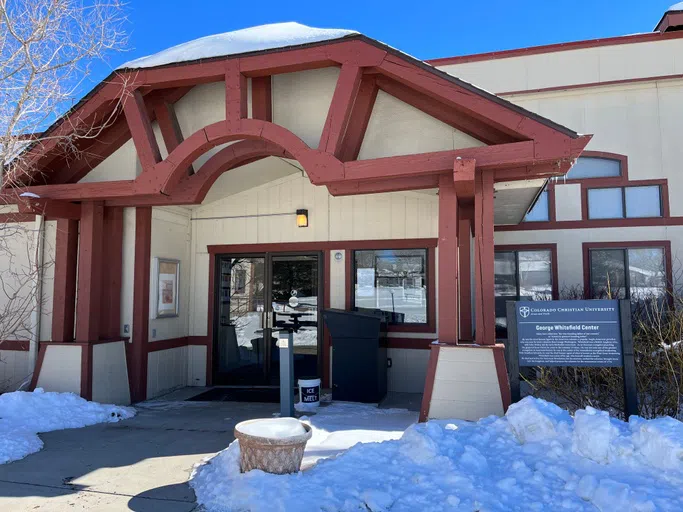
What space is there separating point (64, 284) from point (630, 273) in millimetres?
8905

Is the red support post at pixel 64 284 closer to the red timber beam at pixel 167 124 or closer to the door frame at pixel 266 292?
the red timber beam at pixel 167 124

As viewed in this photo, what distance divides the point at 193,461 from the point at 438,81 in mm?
4488

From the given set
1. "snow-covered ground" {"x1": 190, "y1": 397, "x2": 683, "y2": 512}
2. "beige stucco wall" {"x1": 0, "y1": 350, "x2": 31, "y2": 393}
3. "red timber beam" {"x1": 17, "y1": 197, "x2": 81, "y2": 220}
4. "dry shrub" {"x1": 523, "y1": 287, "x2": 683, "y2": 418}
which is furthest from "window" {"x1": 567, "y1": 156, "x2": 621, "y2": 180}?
"beige stucco wall" {"x1": 0, "y1": 350, "x2": 31, "y2": 393}

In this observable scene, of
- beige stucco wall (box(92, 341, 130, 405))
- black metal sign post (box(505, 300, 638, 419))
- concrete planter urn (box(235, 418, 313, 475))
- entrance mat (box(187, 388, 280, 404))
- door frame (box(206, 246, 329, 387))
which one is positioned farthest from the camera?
door frame (box(206, 246, 329, 387))

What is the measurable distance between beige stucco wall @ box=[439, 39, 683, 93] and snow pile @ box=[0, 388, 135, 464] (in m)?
8.68

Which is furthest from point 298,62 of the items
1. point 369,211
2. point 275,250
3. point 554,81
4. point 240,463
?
point 554,81

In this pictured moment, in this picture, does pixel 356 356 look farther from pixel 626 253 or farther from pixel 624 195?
pixel 624 195

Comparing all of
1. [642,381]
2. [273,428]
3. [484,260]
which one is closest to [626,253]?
[642,381]

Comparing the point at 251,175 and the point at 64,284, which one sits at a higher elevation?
the point at 251,175

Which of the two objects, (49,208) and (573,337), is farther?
(49,208)

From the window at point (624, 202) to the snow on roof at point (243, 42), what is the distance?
573 centimetres

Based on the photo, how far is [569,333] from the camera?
486cm

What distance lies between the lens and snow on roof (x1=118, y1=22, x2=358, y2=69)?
598 cm

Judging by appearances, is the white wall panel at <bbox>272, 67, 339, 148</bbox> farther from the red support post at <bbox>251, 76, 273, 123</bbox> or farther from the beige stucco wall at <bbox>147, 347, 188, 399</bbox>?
the beige stucco wall at <bbox>147, 347, 188, 399</bbox>
